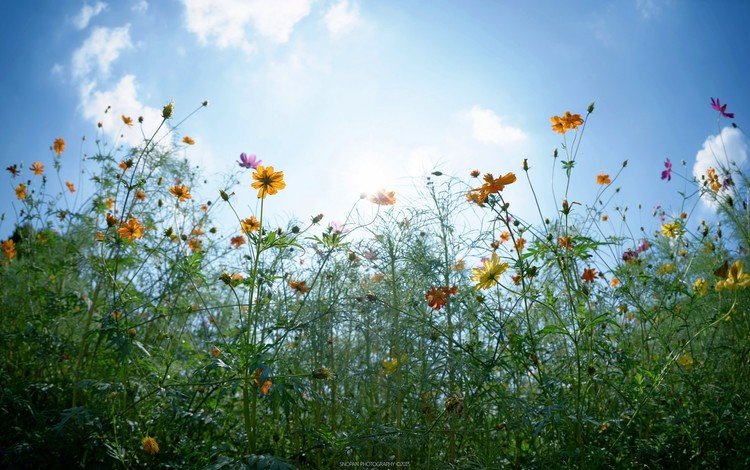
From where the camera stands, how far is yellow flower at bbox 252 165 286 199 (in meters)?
1.95

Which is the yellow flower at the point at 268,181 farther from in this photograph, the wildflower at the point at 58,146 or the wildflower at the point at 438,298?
the wildflower at the point at 58,146

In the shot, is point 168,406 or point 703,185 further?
point 703,185

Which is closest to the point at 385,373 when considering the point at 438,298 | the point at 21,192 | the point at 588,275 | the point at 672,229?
the point at 438,298

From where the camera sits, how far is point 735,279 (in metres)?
1.75

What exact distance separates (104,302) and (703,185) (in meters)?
4.01

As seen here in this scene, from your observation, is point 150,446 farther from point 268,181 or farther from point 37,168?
point 37,168

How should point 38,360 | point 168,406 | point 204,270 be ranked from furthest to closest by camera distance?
1. point 204,270
2. point 38,360
3. point 168,406

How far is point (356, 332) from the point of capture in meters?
2.66

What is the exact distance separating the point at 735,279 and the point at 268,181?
1896mm

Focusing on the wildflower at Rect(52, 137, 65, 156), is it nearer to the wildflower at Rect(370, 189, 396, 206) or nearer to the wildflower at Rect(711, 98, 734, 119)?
the wildflower at Rect(370, 189, 396, 206)

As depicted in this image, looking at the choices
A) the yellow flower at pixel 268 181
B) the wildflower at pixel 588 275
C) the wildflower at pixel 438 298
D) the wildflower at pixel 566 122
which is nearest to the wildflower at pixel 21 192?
the yellow flower at pixel 268 181

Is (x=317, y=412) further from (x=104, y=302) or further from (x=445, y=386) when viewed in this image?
(x=104, y=302)

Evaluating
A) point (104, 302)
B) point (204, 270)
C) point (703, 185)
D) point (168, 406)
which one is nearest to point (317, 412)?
point (168, 406)

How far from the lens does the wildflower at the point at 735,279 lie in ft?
5.67
